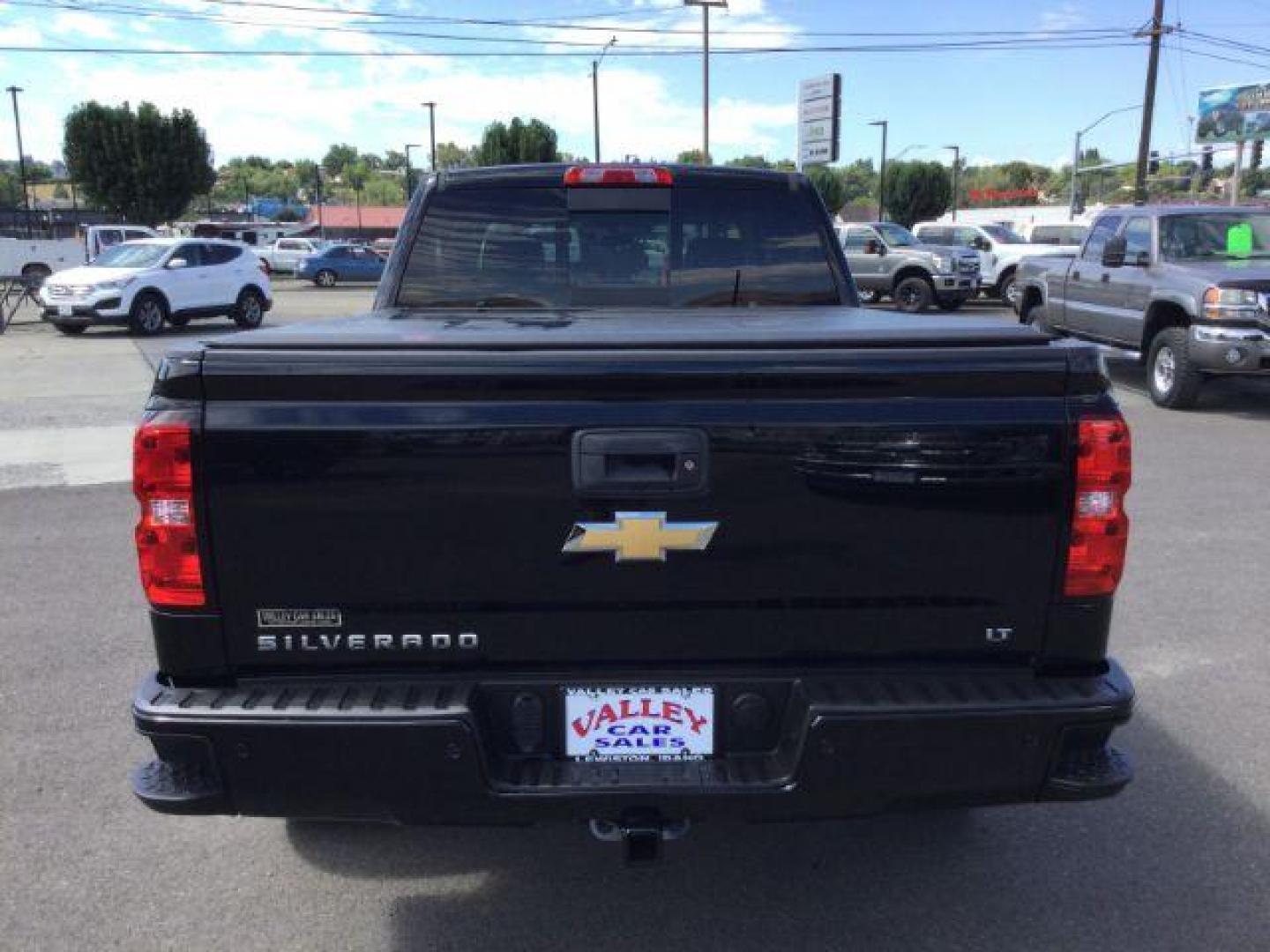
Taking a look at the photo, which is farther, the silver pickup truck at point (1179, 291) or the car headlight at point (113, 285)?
the car headlight at point (113, 285)

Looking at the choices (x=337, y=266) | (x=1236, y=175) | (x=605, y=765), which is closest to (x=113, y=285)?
(x=605, y=765)

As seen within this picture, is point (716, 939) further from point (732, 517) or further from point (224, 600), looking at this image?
point (224, 600)

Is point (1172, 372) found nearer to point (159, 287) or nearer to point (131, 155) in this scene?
point (159, 287)

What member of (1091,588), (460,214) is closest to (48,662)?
(460,214)

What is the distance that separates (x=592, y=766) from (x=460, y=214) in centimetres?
241

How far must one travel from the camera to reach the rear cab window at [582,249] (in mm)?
3994

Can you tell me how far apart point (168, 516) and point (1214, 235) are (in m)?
12.0

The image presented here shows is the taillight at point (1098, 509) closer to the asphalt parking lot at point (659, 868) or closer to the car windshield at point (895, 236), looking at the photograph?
the asphalt parking lot at point (659, 868)

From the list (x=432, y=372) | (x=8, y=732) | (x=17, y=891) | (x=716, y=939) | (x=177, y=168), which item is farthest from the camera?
(x=177, y=168)

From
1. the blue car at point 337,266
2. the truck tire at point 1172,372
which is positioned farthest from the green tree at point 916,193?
Result: the truck tire at point 1172,372

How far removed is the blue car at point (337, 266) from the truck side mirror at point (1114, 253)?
33562mm

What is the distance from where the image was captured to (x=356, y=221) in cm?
10856

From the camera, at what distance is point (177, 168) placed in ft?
188

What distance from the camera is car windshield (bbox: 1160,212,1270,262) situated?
37.2 ft
